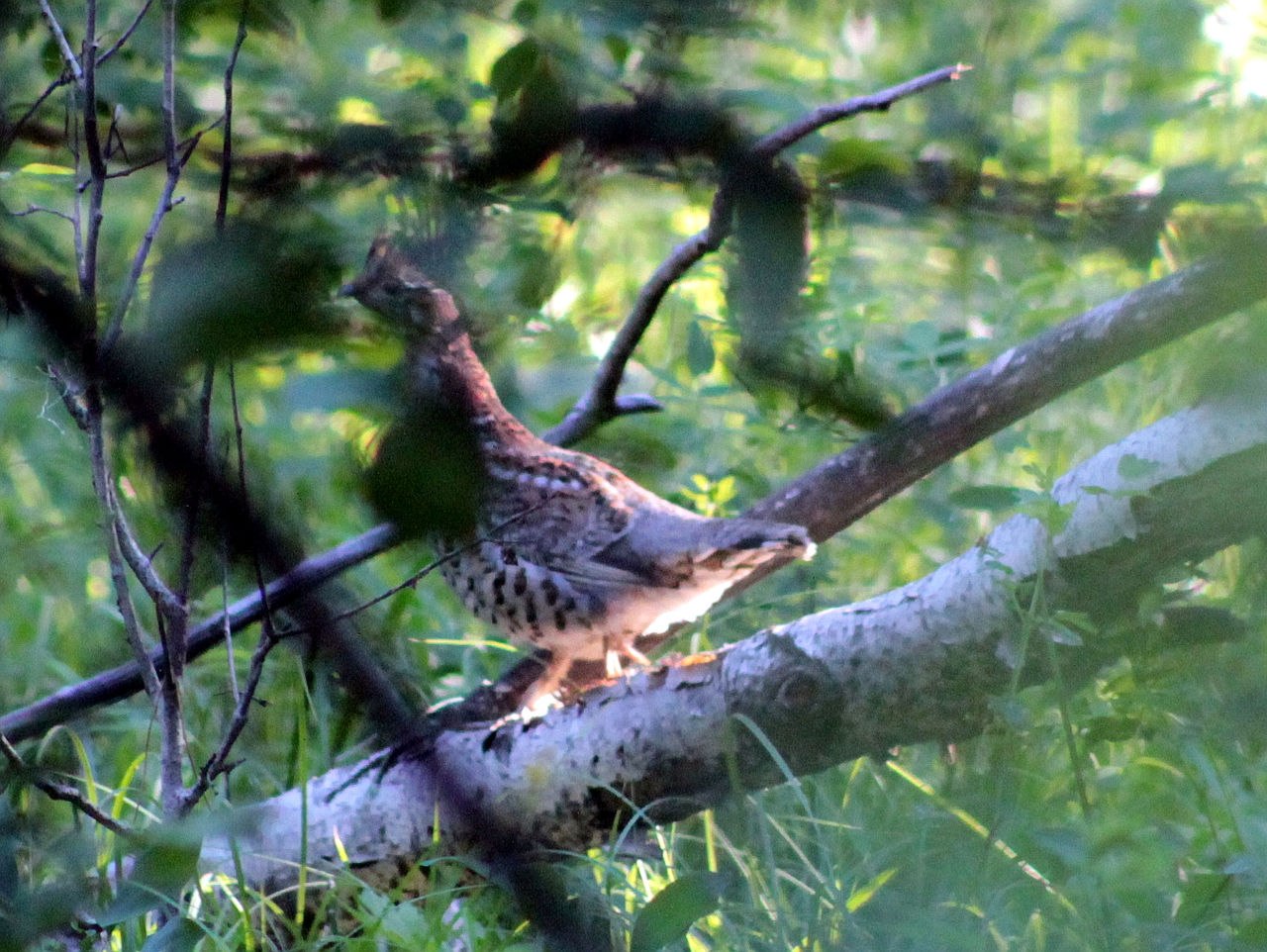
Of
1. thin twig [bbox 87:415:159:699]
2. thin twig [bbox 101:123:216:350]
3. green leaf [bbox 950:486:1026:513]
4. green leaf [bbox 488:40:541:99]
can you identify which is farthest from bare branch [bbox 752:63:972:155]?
green leaf [bbox 950:486:1026:513]

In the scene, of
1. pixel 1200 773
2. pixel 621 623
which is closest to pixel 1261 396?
pixel 1200 773

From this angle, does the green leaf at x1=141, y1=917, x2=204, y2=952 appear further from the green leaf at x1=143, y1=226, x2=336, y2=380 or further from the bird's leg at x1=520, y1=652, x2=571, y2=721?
the green leaf at x1=143, y1=226, x2=336, y2=380

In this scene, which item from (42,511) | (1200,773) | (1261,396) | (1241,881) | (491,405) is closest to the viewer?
(1261,396)

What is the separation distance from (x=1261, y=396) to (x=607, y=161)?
1.26 ft

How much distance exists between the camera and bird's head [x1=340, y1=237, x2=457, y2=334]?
688mm

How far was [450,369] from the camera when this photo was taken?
69cm

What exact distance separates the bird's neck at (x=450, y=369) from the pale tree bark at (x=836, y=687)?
110 cm

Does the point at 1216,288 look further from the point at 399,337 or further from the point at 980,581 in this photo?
the point at 980,581

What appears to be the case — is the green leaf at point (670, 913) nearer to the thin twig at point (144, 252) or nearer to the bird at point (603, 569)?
the bird at point (603, 569)

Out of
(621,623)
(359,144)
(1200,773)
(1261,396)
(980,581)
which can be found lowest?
(1200,773)

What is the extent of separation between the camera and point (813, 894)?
2.36 metres

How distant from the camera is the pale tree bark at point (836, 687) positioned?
6.31 ft

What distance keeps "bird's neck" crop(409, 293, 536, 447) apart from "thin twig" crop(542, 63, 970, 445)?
0.16 metres

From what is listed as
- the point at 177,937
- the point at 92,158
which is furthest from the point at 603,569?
the point at 92,158
